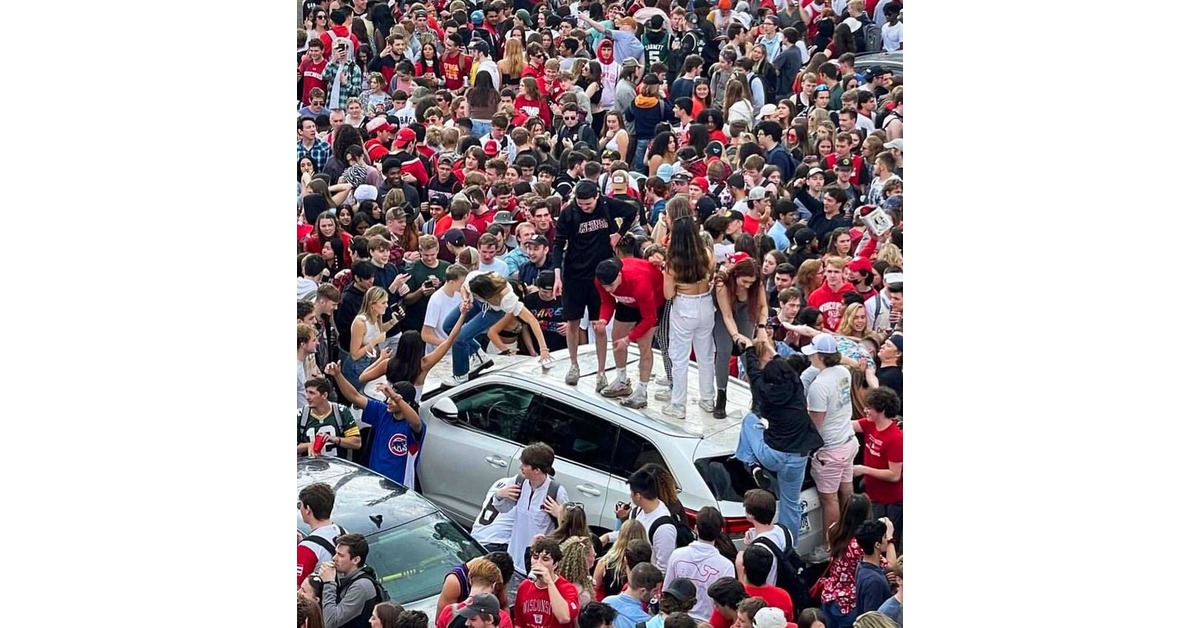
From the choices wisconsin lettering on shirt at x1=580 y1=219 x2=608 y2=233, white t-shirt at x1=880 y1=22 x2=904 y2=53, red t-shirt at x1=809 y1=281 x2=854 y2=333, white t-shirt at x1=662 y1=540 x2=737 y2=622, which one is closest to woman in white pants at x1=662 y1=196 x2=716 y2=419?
wisconsin lettering on shirt at x1=580 y1=219 x2=608 y2=233

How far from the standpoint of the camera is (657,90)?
999 centimetres

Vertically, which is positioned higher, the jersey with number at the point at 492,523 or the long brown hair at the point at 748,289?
the long brown hair at the point at 748,289

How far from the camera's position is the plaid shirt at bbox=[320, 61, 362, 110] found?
10000 millimetres

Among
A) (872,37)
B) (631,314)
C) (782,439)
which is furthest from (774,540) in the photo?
(872,37)

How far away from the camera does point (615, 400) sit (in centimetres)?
889

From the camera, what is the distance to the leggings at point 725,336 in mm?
8906

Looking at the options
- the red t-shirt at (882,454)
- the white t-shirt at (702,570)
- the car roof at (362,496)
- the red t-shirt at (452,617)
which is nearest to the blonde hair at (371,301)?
the car roof at (362,496)

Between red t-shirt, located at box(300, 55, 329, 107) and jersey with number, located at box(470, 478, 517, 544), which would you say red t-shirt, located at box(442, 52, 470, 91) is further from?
jersey with number, located at box(470, 478, 517, 544)

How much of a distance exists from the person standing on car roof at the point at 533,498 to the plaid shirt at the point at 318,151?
2.12 metres

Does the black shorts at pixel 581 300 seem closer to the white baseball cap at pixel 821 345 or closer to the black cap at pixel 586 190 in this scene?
the black cap at pixel 586 190

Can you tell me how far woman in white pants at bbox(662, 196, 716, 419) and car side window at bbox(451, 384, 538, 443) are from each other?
2.47 ft

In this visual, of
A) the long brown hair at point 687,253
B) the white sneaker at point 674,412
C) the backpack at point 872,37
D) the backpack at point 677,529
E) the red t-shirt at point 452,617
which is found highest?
the backpack at point 872,37

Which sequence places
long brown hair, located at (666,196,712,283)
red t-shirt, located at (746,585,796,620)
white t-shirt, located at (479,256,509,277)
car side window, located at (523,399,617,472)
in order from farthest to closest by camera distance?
Answer: white t-shirt, located at (479,256,509,277) < long brown hair, located at (666,196,712,283) < car side window, located at (523,399,617,472) < red t-shirt, located at (746,585,796,620)

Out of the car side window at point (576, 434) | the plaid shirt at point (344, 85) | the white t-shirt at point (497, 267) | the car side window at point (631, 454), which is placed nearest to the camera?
the car side window at point (631, 454)
